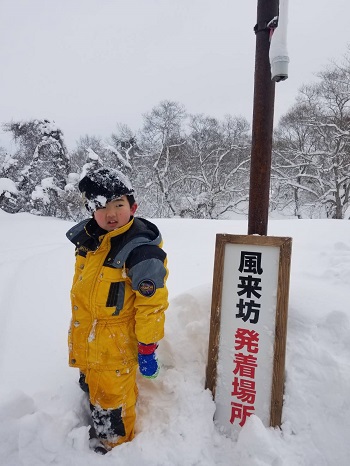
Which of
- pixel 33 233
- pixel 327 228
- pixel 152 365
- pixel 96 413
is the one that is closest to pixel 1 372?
pixel 96 413

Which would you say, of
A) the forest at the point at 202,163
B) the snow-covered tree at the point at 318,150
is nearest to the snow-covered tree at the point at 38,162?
the forest at the point at 202,163

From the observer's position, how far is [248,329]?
175 cm

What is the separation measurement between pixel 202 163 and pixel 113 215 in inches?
766

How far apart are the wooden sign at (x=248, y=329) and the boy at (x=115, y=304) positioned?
446 mm

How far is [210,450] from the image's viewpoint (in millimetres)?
1595

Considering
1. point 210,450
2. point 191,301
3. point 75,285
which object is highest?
point 75,285

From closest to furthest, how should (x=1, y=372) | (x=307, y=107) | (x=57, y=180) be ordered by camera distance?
1. (x=1, y=372)
2. (x=57, y=180)
3. (x=307, y=107)

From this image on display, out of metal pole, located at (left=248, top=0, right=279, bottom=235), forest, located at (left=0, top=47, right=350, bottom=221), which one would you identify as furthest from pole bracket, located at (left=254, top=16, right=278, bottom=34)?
forest, located at (left=0, top=47, right=350, bottom=221)

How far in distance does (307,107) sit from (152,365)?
20.3 metres

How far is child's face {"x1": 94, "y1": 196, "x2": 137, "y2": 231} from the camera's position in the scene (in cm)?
156

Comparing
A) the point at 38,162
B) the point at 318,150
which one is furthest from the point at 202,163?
the point at 38,162

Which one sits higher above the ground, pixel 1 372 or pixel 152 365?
pixel 152 365

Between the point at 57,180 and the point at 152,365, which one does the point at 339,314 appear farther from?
the point at 57,180

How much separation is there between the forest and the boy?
1274cm
